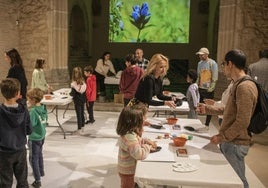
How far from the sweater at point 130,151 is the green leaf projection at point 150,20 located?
35.9 ft

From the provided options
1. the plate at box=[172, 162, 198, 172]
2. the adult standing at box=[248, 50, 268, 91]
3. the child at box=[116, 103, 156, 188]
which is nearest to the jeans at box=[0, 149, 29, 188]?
the child at box=[116, 103, 156, 188]

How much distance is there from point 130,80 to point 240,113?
3.40 meters

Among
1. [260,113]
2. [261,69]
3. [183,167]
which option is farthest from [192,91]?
[183,167]

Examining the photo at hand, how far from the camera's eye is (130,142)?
2645 millimetres

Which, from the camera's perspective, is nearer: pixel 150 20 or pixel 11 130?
pixel 11 130

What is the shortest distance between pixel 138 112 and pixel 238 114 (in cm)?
71

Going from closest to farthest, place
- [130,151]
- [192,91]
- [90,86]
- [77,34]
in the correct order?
[130,151]
[192,91]
[90,86]
[77,34]

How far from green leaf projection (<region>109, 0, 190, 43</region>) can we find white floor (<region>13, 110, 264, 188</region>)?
6921 mm

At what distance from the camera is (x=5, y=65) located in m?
9.07

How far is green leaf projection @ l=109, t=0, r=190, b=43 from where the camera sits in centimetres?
1330

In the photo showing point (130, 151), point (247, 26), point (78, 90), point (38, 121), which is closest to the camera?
point (130, 151)

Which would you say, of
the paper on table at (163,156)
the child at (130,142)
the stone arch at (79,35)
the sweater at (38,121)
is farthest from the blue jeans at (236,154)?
the stone arch at (79,35)

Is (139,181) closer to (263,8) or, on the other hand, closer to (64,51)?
(263,8)

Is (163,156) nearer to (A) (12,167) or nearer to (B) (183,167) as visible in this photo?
(B) (183,167)
